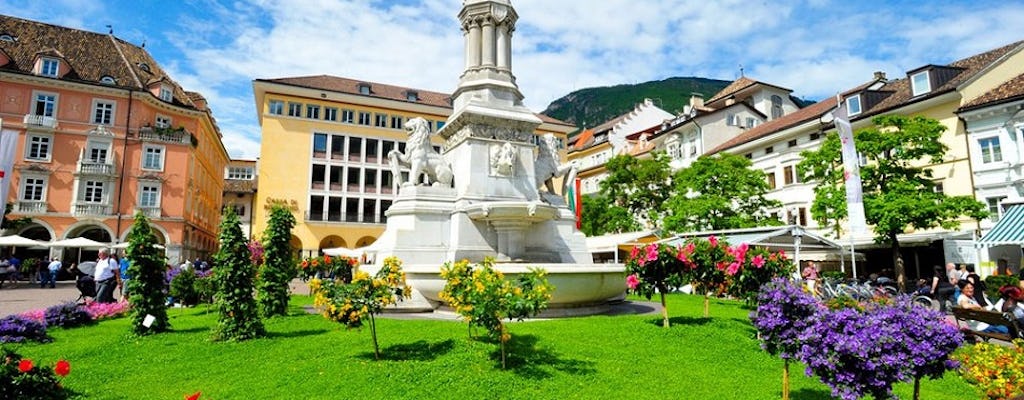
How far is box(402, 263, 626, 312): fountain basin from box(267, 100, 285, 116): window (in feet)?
143

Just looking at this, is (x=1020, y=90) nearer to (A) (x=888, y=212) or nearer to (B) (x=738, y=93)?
(A) (x=888, y=212)

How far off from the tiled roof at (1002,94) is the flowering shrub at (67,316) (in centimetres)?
3601

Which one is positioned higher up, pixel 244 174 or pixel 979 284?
pixel 244 174

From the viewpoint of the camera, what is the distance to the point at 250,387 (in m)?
6.63

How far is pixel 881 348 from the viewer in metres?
4.91

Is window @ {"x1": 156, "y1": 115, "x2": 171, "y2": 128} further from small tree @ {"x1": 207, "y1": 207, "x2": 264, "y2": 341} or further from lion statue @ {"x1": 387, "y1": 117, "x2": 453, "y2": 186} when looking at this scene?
small tree @ {"x1": 207, "y1": 207, "x2": 264, "y2": 341}

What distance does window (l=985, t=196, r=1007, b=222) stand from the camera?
88.5 ft

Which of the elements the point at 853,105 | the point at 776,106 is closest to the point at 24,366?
the point at 853,105

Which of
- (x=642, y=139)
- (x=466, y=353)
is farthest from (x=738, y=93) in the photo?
(x=466, y=353)

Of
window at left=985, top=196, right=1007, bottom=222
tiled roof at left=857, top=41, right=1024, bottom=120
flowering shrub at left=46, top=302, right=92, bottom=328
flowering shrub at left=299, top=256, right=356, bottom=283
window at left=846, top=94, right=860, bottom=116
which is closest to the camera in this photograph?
flowering shrub at left=46, top=302, right=92, bottom=328

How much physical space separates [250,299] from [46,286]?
27.8 meters

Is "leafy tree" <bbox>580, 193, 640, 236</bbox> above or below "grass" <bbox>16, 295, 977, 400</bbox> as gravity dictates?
above

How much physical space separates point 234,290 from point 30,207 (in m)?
38.2

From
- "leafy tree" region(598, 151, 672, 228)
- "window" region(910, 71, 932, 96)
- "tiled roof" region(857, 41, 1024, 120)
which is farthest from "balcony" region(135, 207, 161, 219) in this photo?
"window" region(910, 71, 932, 96)
